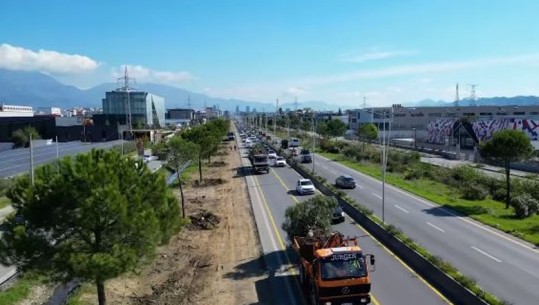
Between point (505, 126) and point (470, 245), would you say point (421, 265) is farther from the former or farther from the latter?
point (505, 126)

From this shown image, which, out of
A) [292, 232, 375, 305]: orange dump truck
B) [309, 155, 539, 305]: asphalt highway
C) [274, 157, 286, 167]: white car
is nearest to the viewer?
[292, 232, 375, 305]: orange dump truck

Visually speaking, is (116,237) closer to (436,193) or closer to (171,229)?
(171,229)

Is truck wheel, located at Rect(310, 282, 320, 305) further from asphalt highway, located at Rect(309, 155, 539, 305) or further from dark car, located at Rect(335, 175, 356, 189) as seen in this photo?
dark car, located at Rect(335, 175, 356, 189)

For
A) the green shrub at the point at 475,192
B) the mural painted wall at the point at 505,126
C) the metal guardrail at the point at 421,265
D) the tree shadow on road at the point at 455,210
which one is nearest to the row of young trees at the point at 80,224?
the metal guardrail at the point at 421,265

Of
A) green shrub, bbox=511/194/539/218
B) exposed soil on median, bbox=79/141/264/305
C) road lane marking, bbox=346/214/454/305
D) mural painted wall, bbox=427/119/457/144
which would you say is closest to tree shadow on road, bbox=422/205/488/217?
green shrub, bbox=511/194/539/218

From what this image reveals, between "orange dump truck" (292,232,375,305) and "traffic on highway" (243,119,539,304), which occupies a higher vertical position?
"orange dump truck" (292,232,375,305)

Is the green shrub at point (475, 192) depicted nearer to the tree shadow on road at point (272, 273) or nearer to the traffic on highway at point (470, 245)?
the traffic on highway at point (470, 245)
